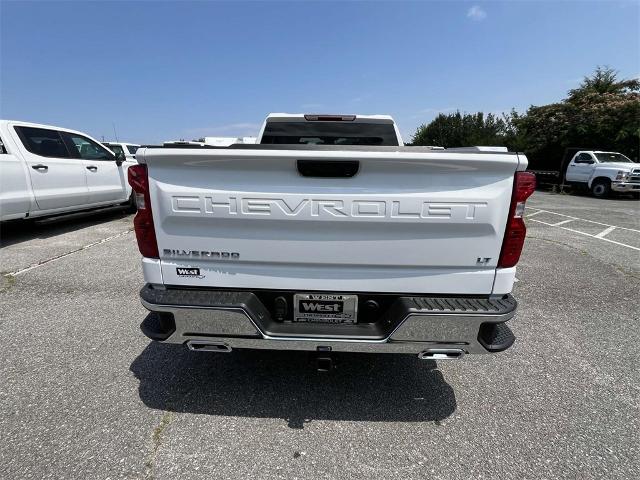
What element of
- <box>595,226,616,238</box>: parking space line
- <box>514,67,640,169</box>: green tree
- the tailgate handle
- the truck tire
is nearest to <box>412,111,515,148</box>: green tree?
<box>514,67,640,169</box>: green tree

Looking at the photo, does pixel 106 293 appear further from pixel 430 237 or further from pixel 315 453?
pixel 430 237

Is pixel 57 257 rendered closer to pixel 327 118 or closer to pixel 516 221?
pixel 327 118

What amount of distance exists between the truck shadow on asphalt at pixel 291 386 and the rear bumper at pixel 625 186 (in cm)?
1795

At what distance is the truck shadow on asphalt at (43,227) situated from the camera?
6.81 metres

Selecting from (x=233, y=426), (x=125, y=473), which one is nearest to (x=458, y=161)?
(x=233, y=426)

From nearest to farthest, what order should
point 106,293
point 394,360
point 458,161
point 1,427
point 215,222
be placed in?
point 458,161 < point 215,222 < point 1,427 < point 394,360 < point 106,293

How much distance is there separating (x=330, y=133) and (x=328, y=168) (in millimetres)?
2632

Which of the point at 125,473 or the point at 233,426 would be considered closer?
the point at 125,473

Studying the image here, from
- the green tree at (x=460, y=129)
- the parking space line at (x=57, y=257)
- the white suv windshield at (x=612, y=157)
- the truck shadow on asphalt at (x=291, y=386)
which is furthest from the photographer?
the green tree at (x=460, y=129)

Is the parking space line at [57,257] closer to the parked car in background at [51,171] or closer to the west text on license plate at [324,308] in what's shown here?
the parked car in background at [51,171]

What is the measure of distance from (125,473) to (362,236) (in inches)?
71.2

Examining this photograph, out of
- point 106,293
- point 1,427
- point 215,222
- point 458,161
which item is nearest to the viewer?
point 458,161

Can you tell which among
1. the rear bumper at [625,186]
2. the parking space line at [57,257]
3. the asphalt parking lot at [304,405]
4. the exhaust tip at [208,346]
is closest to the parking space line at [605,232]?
the asphalt parking lot at [304,405]

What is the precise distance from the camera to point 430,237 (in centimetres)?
203
